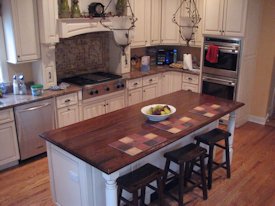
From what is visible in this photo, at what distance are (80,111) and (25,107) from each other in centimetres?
85

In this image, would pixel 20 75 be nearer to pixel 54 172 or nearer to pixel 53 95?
pixel 53 95

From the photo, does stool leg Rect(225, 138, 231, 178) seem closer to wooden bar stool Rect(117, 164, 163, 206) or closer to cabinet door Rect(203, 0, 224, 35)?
wooden bar stool Rect(117, 164, 163, 206)

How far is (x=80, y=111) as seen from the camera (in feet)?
14.3

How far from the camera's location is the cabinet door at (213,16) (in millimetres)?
4695

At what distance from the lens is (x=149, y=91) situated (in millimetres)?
5359

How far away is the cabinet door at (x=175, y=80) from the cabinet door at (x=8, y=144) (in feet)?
9.87

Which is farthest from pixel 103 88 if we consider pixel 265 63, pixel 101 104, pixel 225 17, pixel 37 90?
pixel 265 63

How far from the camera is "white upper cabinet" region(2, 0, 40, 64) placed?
3672mm

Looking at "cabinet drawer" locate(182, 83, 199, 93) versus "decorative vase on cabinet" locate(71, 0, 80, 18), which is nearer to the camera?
"decorative vase on cabinet" locate(71, 0, 80, 18)

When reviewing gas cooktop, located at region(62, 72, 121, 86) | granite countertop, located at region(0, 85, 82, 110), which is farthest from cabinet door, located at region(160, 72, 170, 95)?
granite countertop, located at region(0, 85, 82, 110)

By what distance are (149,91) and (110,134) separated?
276 centimetres

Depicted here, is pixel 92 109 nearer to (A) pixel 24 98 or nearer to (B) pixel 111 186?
(A) pixel 24 98

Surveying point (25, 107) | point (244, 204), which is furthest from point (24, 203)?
point (244, 204)

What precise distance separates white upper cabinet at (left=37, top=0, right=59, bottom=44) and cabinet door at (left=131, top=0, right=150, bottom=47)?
1.52 m
